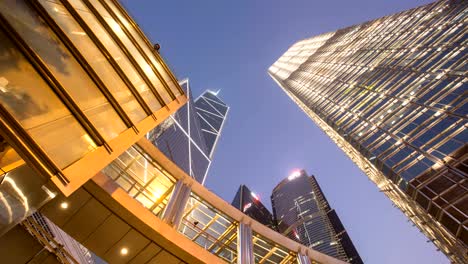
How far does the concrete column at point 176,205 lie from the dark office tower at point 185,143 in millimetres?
70594

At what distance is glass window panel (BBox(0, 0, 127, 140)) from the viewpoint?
17.9 ft

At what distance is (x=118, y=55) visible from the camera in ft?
27.7

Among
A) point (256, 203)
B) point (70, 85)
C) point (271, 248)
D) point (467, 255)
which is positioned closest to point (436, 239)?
point (467, 255)

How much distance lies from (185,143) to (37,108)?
11015 centimetres

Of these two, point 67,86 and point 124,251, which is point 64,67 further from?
point 124,251

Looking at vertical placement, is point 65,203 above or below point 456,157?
above

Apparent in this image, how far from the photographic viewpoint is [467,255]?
16.1m

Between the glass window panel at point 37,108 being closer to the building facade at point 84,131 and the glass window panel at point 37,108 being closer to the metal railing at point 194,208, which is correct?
the building facade at point 84,131

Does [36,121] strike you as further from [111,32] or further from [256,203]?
[256,203]

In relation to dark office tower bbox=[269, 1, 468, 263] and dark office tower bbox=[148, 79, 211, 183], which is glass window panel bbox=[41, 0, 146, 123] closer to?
dark office tower bbox=[269, 1, 468, 263]

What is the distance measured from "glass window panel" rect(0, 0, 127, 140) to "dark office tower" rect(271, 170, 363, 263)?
253 ft

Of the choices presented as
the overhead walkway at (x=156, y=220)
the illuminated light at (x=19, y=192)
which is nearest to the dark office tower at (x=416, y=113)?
the overhead walkway at (x=156, y=220)

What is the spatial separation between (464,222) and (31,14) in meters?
19.6

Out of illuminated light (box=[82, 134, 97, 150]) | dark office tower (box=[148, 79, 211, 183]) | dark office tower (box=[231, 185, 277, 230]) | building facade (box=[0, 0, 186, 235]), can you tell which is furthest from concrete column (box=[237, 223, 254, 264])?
dark office tower (box=[231, 185, 277, 230])
